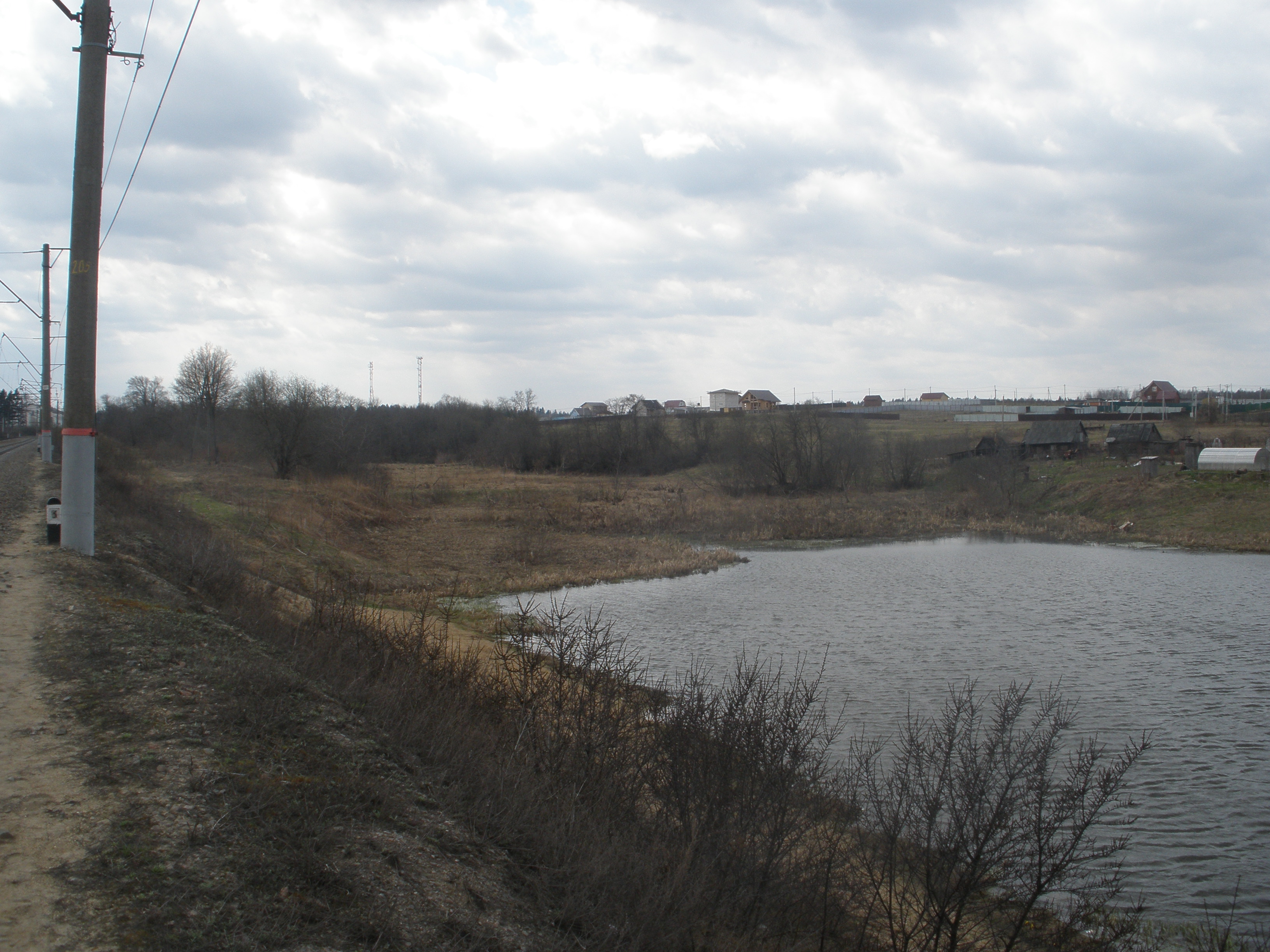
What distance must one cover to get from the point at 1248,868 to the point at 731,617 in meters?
15.5

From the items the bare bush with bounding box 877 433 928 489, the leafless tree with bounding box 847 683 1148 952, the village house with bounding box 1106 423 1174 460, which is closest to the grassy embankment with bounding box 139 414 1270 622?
the bare bush with bounding box 877 433 928 489

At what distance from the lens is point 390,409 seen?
11850cm

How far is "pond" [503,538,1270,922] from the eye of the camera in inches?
422

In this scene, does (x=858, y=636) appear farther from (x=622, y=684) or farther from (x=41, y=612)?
(x=41, y=612)

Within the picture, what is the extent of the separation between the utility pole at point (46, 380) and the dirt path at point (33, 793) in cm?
3394

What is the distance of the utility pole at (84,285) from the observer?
12094 millimetres

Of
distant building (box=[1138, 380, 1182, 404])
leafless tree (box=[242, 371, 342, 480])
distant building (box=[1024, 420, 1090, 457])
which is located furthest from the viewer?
distant building (box=[1138, 380, 1182, 404])

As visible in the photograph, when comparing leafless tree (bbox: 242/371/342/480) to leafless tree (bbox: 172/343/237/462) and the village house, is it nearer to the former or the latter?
leafless tree (bbox: 172/343/237/462)

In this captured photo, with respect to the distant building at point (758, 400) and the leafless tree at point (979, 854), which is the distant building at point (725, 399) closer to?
the distant building at point (758, 400)

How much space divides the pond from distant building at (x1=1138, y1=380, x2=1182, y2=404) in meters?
94.2

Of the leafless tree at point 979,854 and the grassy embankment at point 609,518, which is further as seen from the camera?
the grassy embankment at point 609,518

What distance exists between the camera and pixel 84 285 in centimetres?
1215

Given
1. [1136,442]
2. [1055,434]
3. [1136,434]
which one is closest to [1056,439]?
[1055,434]

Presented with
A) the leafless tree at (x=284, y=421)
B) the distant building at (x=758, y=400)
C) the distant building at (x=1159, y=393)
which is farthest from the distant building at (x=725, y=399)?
the leafless tree at (x=284, y=421)
